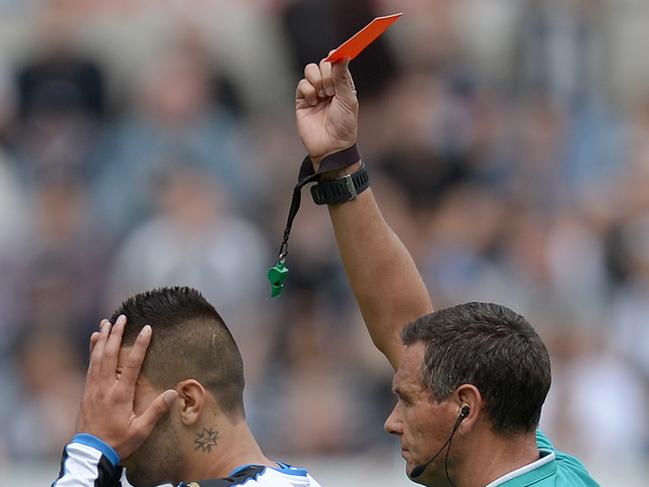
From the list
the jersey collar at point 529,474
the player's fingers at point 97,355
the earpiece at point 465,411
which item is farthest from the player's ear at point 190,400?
the jersey collar at point 529,474

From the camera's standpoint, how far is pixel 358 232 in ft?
14.4

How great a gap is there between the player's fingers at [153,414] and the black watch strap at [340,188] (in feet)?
2.83

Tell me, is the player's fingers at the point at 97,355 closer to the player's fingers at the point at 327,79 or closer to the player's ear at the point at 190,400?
the player's ear at the point at 190,400

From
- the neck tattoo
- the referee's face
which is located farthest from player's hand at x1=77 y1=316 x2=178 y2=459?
the referee's face

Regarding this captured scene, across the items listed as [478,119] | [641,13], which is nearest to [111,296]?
[478,119]

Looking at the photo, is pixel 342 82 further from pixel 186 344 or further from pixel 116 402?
pixel 116 402

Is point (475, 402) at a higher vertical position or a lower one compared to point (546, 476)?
higher

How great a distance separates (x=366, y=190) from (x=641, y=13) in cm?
703

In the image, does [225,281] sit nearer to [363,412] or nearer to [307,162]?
[363,412]

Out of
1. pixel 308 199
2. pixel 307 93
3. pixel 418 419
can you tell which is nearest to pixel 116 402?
pixel 418 419

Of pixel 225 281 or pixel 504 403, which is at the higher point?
pixel 504 403

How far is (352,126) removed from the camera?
4246 millimetres

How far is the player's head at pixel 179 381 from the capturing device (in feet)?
12.6

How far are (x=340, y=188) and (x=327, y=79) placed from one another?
13.4 inches
